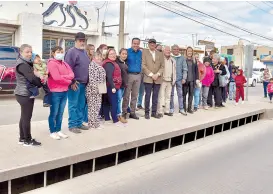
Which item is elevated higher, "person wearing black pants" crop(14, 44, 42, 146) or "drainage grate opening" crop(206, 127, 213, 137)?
"person wearing black pants" crop(14, 44, 42, 146)

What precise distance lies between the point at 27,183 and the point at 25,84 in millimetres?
1540

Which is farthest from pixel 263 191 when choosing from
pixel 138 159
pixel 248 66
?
pixel 248 66

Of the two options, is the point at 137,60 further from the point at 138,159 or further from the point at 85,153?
the point at 85,153

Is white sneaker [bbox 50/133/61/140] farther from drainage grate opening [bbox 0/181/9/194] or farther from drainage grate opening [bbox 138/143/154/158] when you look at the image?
drainage grate opening [bbox 0/181/9/194]

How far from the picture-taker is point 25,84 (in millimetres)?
5180

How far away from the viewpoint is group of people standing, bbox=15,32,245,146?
5.36 meters

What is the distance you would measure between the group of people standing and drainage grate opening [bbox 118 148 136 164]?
1.01 m

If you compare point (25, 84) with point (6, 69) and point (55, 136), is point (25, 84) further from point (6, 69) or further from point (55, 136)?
point (6, 69)

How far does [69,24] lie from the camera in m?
22.4

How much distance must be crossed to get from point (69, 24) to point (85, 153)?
18.6m

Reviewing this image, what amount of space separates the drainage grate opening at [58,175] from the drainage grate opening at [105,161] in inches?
25.0

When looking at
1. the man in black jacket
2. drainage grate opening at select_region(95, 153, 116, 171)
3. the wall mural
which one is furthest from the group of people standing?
the wall mural

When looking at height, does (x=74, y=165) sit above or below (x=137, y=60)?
below

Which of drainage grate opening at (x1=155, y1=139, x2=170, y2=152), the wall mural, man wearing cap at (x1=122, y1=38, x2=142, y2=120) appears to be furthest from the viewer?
A: the wall mural
